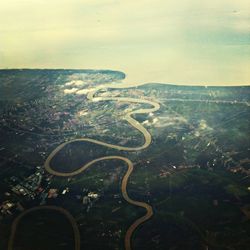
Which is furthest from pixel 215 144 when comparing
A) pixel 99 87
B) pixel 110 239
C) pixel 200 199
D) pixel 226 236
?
pixel 99 87

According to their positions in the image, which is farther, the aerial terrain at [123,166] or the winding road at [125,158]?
the winding road at [125,158]

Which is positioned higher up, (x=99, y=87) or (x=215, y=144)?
(x=99, y=87)

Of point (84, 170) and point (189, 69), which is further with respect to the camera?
point (189, 69)

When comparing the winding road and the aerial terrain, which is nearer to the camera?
the aerial terrain

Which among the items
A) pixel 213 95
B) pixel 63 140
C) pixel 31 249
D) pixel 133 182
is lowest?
pixel 31 249

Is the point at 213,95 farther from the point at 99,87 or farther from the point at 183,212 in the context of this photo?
the point at 183,212

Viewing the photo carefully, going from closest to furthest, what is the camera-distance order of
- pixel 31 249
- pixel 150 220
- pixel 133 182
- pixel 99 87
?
pixel 31 249, pixel 150 220, pixel 133 182, pixel 99 87

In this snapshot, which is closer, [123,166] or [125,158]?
[123,166]

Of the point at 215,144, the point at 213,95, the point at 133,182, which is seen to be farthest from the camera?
the point at 213,95
